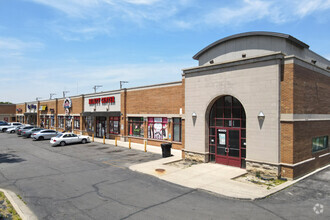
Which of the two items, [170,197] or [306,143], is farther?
[306,143]

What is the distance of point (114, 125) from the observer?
31.4 m

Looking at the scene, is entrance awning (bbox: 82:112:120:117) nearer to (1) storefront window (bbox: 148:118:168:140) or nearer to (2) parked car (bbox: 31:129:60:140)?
(2) parked car (bbox: 31:129:60:140)

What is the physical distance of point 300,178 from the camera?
1309cm

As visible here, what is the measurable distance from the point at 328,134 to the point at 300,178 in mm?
5957

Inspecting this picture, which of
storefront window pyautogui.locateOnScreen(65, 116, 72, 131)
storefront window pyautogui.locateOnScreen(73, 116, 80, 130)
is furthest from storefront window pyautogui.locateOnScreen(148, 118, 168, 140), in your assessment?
storefront window pyautogui.locateOnScreen(65, 116, 72, 131)

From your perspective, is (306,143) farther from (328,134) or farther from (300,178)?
(328,134)

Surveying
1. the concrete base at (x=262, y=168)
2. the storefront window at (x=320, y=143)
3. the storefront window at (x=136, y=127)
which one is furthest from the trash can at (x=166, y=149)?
the storefront window at (x=320, y=143)

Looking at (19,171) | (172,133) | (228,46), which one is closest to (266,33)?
(228,46)

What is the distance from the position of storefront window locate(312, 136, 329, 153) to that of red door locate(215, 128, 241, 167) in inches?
189

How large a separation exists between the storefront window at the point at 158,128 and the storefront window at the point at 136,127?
5.01 feet

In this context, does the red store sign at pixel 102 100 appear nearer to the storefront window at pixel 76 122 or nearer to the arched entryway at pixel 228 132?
the storefront window at pixel 76 122

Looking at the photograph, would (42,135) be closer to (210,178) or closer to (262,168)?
(210,178)

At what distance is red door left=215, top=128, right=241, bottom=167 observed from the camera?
15.3m

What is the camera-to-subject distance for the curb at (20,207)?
8.21 meters
